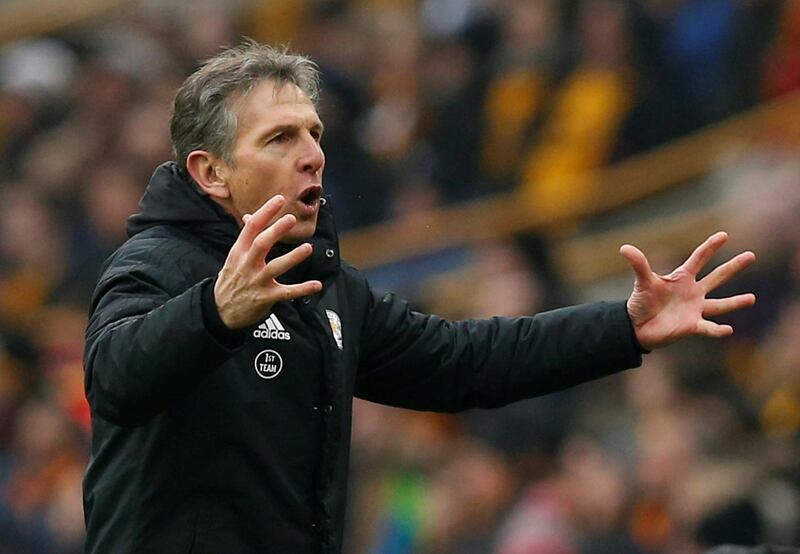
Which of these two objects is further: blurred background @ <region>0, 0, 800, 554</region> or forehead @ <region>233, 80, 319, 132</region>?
blurred background @ <region>0, 0, 800, 554</region>

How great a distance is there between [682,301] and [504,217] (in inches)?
211

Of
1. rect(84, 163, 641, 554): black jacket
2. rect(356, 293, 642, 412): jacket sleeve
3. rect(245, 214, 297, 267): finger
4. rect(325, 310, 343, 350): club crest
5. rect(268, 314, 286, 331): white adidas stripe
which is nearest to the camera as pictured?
rect(245, 214, 297, 267): finger

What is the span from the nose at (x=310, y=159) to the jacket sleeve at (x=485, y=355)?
0.42m

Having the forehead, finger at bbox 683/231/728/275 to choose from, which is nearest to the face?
the forehead

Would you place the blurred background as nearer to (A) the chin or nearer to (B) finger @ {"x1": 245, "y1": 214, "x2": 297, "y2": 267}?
(A) the chin

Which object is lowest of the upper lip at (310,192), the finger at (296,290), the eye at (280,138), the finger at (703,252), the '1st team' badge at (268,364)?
the finger at (296,290)

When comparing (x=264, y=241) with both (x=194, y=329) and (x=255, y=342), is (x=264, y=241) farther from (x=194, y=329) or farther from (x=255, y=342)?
(x=255, y=342)

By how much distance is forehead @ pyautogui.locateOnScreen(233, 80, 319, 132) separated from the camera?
154 inches

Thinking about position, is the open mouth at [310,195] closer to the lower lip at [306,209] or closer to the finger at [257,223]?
the lower lip at [306,209]

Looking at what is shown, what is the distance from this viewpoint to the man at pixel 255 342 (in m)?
3.46

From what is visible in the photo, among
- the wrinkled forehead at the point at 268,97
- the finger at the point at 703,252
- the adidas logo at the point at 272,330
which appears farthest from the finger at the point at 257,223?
the finger at the point at 703,252

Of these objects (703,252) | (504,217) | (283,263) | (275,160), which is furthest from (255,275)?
(504,217)

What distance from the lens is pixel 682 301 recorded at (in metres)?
4.08

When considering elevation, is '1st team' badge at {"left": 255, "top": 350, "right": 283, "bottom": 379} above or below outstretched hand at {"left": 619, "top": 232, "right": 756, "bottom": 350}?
below
